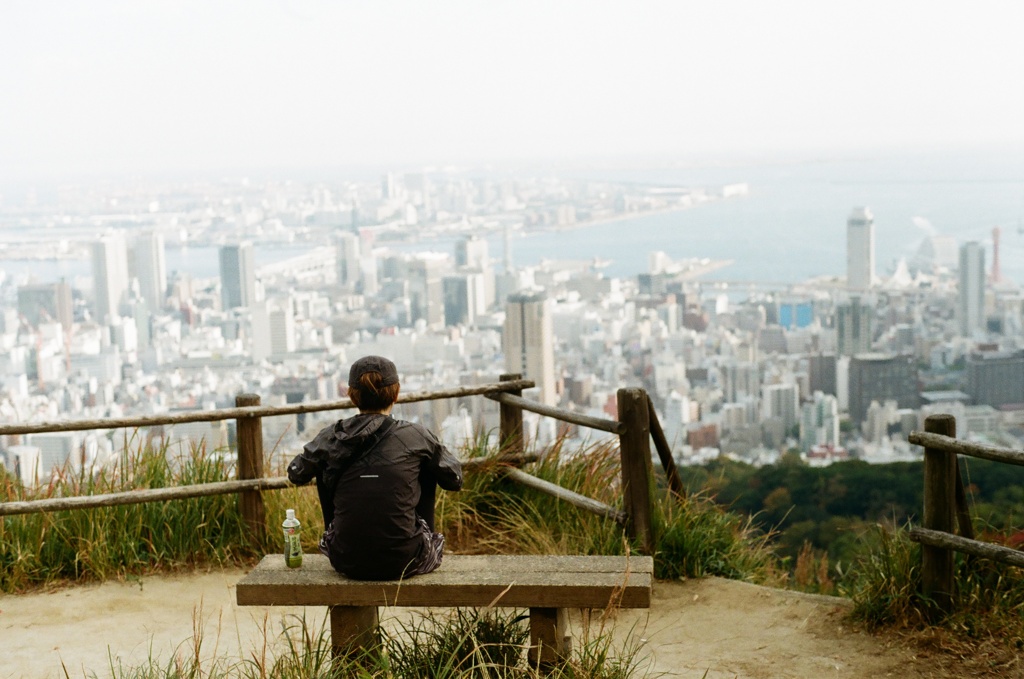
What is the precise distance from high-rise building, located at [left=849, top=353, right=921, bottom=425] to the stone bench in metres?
43.8

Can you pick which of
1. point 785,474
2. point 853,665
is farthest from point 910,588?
point 785,474

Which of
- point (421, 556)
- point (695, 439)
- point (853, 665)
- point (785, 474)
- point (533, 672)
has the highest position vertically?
point (421, 556)

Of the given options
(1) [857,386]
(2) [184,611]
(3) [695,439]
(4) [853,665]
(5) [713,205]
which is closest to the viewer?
(4) [853,665]

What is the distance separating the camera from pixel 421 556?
4.29 m

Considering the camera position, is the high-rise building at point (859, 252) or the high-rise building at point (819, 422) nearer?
the high-rise building at point (819, 422)

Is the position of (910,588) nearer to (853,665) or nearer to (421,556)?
(853,665)

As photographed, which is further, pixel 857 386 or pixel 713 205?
pixel 713 205

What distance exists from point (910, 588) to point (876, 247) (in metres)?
64.0

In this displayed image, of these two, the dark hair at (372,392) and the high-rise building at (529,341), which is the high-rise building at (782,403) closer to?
the high-rise building at (529,341)

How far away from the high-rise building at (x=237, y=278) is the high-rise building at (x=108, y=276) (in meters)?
4.51

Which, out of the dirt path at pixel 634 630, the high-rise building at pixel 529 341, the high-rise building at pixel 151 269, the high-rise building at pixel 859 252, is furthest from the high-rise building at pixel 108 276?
the dirt path at pixel 634 630

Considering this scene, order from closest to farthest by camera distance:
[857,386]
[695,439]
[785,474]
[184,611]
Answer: [184,611] → [785,474] → [695,439] → [857,386]

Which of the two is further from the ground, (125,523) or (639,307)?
(125,523)

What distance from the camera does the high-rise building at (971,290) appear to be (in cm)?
5741
